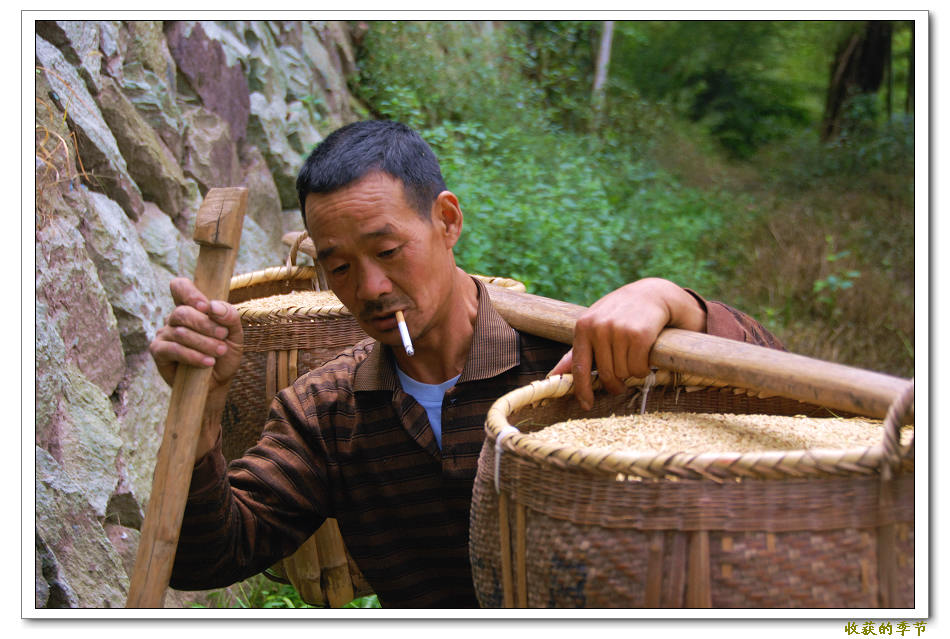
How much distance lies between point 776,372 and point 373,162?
36.6 inches

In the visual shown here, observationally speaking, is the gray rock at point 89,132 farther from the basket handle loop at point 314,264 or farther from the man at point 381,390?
the man at point 381,390

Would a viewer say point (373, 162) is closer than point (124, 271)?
Yes

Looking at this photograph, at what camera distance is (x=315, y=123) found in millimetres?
5801

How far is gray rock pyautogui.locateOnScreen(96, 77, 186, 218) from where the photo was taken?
11.0 feet

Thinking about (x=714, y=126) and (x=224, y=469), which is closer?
(x=224, y=469)

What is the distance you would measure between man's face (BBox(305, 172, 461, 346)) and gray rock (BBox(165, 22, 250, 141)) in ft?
8.36

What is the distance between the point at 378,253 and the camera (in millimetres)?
1833

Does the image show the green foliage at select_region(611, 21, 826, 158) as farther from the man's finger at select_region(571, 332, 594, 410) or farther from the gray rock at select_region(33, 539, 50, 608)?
the man's finger at select_region(571, 332, 594, 410)

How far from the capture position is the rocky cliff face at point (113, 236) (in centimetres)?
245

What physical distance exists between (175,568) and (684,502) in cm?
118

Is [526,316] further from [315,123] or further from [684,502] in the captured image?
[315,123]

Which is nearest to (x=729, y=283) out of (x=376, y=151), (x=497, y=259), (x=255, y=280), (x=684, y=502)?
(x=497, y=259)

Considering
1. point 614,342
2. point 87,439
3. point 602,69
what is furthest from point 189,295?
point 602,69

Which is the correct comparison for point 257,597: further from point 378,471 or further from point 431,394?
point 431,394
